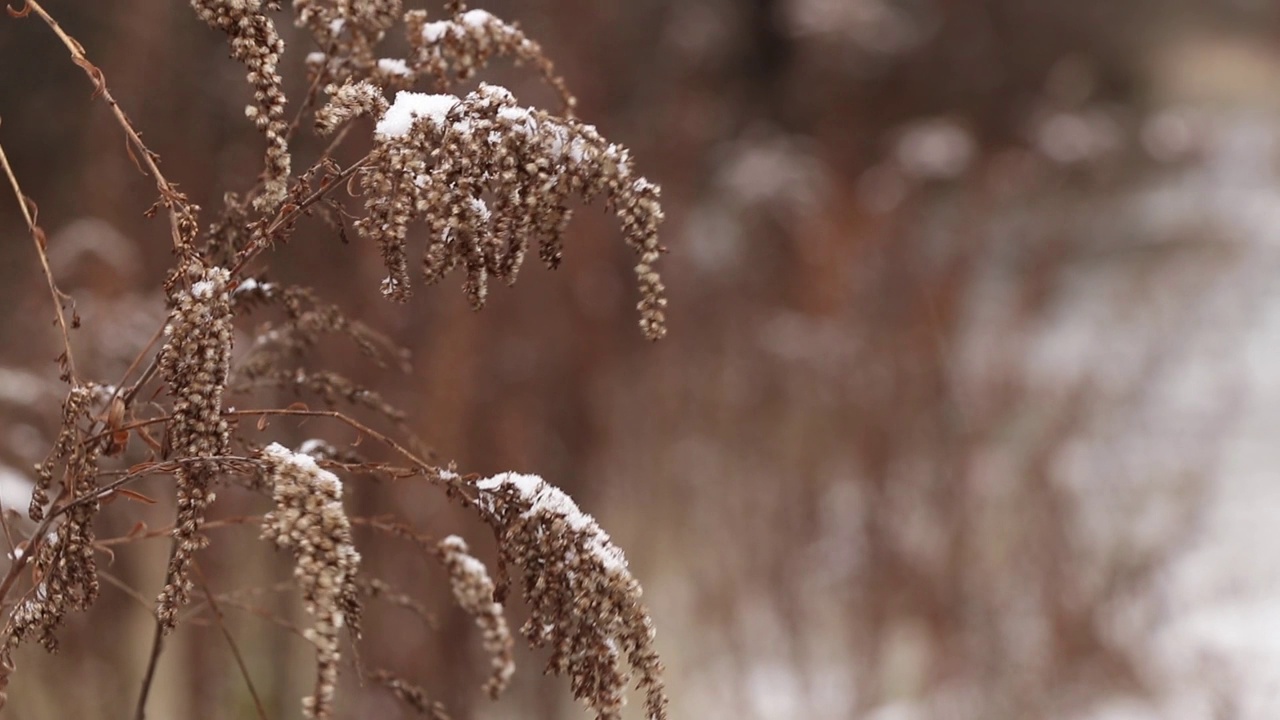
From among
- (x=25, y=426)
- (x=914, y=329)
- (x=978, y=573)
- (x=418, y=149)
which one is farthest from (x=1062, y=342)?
(x=418, y=149)

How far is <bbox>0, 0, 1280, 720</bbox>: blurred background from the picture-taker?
Answer: 3.55 m

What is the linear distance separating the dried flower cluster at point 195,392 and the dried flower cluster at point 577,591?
241mm

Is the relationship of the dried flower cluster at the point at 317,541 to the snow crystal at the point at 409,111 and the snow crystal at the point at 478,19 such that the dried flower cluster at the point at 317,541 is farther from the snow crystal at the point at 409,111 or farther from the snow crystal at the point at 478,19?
the snow crystal at the point at 478,19

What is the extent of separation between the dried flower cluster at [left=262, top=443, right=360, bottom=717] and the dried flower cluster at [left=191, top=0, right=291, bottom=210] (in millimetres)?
263

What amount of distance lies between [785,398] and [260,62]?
184 inches

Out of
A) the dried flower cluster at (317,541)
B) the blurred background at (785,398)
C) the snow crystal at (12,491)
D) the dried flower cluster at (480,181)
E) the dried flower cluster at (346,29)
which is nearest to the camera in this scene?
the dried flower cluster at (317,541)

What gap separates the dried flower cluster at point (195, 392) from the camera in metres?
1.06

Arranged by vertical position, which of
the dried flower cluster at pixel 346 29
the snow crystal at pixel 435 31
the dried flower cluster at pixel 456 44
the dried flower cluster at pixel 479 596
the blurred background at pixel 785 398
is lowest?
the dried flower cluster at pixel 479 596

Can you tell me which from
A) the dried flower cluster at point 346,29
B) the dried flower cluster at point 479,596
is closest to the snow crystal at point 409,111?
the dried flower cluster at point 346,29

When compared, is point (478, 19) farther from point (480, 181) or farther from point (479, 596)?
point (479, 596)

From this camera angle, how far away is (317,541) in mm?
1009

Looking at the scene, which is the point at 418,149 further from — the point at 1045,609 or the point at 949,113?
the point at 949,113

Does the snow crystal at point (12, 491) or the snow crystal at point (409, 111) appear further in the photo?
the snow crystal at point (12, 491)

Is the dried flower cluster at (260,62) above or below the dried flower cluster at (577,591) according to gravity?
above
